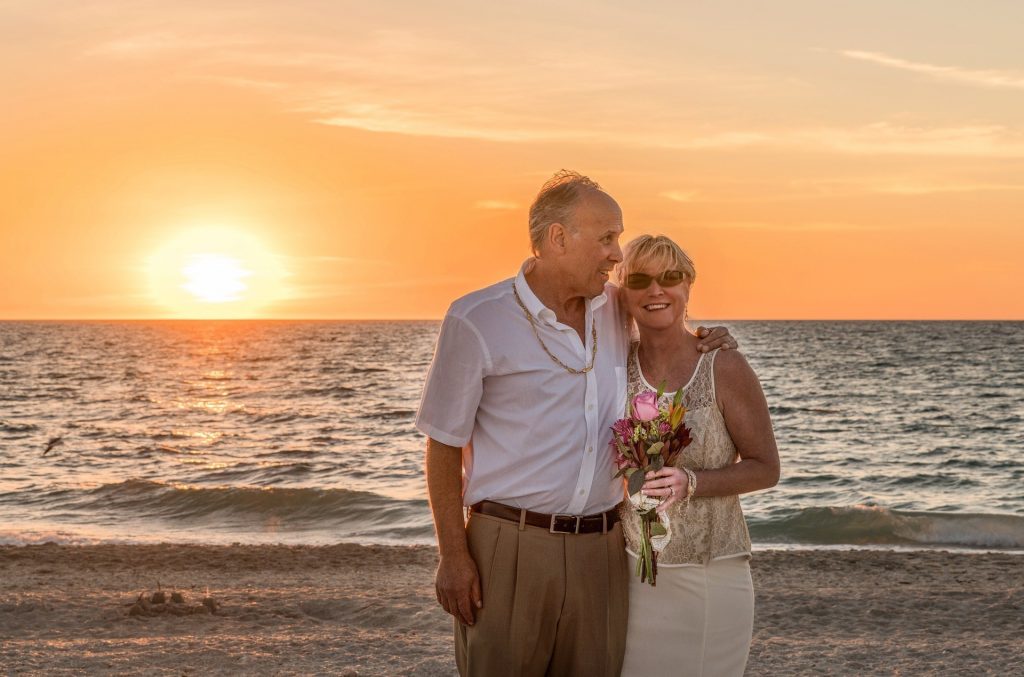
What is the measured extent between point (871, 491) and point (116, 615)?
43.4 feet

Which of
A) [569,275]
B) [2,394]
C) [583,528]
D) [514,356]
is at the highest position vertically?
[569,275]

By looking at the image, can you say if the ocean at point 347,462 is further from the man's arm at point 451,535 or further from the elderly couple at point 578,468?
the man's arm at point 451,535

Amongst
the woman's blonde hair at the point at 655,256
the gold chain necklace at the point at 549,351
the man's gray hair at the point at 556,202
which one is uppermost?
the man's gray hair at the point at 556,202

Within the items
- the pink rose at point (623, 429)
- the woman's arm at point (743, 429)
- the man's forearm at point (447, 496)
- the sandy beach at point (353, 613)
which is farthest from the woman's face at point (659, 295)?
the sandy beach at point (353, 613)

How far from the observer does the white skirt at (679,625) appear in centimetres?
391

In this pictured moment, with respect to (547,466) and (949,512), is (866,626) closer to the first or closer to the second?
(547,466)

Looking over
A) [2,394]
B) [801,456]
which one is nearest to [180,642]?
[801,456]

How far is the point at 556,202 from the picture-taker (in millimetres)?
3873

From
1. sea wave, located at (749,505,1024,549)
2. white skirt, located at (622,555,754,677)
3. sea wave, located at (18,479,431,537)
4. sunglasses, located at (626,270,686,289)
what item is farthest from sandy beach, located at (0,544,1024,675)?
sunglasses, located at (626,270,686,289)

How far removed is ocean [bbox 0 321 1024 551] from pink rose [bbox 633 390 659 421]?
10583 mm

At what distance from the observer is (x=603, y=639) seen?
383 centimetres

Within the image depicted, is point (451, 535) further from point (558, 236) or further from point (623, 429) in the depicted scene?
point (558, 236)

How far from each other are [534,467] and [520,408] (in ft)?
0.66

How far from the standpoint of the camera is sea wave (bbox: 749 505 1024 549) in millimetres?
14148
